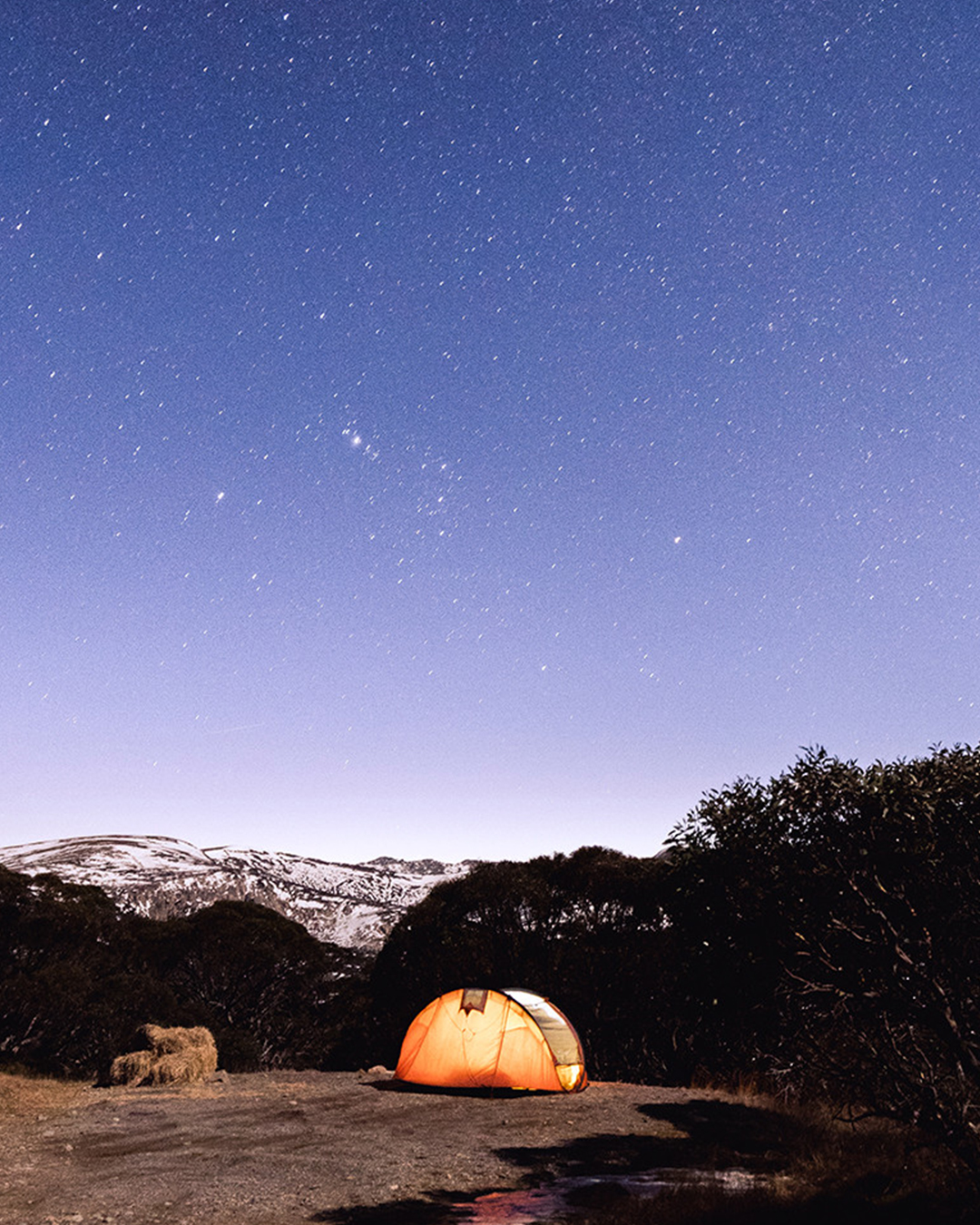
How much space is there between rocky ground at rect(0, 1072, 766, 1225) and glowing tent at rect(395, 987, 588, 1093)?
1.77 ft

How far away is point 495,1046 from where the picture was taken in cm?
2036

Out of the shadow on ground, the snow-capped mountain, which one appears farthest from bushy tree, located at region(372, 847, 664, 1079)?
the snow-capped mountain

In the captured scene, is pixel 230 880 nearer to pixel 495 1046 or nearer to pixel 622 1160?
pixel 495 1046

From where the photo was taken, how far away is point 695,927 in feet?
44.5

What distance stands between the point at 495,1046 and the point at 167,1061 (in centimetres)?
792

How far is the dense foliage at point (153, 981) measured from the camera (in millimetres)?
31609

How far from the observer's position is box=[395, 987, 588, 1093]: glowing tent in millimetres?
20062

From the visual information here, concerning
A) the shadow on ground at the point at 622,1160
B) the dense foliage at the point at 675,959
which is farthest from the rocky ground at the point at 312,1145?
the dense foliage at the point at 675,959

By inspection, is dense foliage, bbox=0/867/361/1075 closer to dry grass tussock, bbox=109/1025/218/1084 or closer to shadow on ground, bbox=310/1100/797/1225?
dry grass tussock, bbox=109/1025/218/1084

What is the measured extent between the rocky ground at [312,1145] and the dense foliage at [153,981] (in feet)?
38.2

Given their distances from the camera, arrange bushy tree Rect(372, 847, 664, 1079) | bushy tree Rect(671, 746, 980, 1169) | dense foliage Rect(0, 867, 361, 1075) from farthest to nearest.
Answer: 1. dense foliage Rect(0, 867, 361, 1075)
2. bushy tree Rect(372, 847, 664, 1079)
3. bushy tree Rect(671, 746, 980, 1169)

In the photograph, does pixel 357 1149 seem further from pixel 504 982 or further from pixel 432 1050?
pixel 504 982

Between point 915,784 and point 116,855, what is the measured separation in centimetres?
12623

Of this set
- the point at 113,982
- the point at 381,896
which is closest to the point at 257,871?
the point at 381,896
